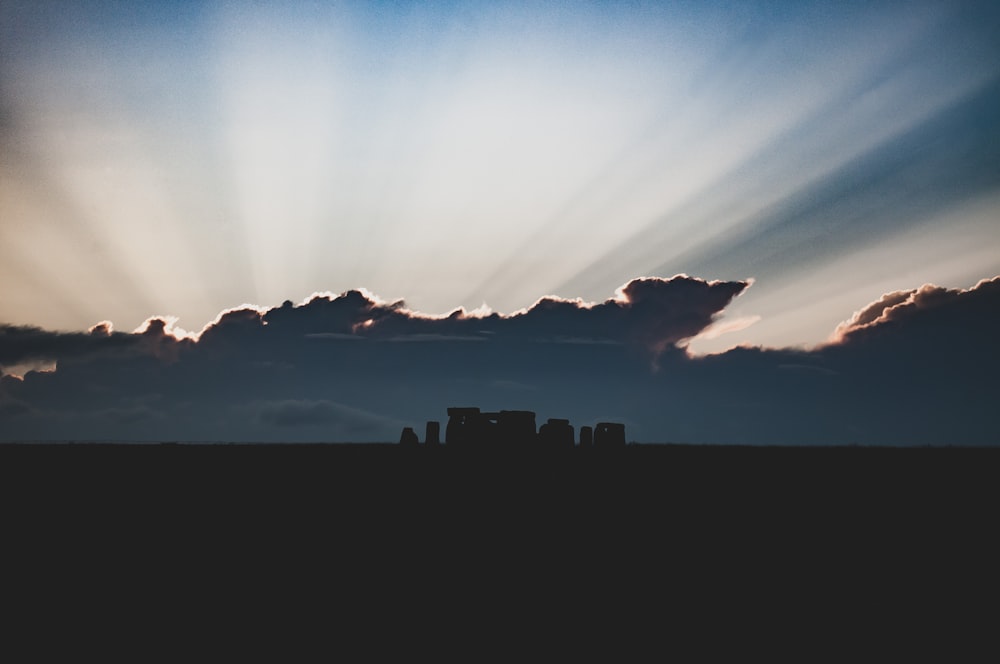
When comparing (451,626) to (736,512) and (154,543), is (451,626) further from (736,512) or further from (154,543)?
(736,512)

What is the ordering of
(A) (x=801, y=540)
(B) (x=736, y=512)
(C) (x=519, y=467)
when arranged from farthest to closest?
(C) (x=519, y=467)
(B) (x=736, y=512)
(A) (x=801, y=540)

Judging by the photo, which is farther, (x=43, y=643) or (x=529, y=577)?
(x=529, y=577)

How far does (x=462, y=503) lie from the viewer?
25141mm

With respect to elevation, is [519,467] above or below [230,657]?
above

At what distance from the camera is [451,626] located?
12836 millimetres

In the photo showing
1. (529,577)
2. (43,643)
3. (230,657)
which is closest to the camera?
(230,657)

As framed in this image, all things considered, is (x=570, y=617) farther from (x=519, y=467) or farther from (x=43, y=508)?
(x=43, y=508)

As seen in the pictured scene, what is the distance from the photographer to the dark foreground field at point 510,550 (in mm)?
14227

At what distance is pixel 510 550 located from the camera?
61.4ft

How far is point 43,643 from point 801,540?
1935 cm

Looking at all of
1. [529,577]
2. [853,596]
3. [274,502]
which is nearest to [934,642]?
[853,596]

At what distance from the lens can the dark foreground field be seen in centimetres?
1423

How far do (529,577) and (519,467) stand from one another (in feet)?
40.9

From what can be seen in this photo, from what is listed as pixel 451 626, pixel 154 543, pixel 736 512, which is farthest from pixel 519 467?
pixel 451 626
